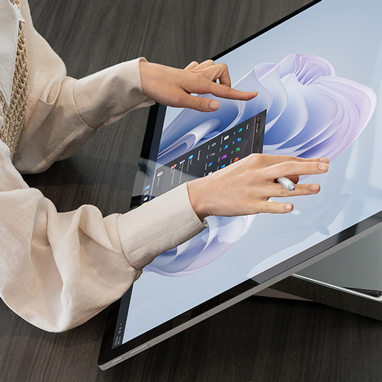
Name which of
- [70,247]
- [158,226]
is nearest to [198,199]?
[158,226]

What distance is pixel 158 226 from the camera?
541 millimetres

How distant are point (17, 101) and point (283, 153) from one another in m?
0.39

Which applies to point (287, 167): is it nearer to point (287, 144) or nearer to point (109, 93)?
point (287, 144)

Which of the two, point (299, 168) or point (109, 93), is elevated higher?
point (299, 168)

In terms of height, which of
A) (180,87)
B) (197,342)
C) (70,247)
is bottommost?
(197,342)

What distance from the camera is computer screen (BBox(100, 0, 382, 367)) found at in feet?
1.70

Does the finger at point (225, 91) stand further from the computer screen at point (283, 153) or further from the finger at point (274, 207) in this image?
the finger at point (274, 207)

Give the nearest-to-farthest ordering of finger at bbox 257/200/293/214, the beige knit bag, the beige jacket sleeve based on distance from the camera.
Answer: finger at bbox 257/200/293/214
the beige knit bag
the beige jacket sleeve

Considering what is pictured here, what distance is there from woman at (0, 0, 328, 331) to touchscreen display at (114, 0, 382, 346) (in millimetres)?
45

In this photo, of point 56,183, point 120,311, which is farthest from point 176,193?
point 56,183

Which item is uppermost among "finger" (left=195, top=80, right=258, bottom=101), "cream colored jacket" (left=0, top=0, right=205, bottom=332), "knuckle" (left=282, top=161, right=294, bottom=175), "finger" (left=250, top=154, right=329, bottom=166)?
"knuckle" (left=282, top=161, right=294, bottom=175)

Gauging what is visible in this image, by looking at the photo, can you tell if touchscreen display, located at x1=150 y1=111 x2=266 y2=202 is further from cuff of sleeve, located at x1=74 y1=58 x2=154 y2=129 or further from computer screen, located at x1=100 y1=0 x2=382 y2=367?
cuff of sleeve, located at x1=74 y1=58 x2=154 y2=129

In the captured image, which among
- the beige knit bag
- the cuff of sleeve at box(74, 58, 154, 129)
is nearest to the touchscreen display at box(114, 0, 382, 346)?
the cuff of sleeve at box(74, 58, 154, 129)

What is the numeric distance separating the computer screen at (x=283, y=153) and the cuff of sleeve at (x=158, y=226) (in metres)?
0.09
